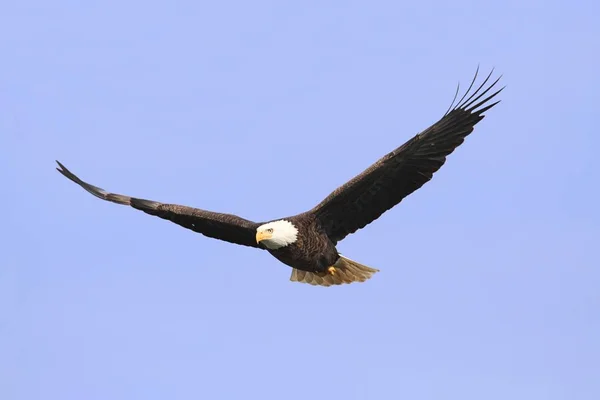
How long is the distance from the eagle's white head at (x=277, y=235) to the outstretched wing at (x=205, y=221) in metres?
0.65

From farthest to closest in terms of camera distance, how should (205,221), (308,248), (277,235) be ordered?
1. (205,221)
2. (308,248)
3. (277,235)

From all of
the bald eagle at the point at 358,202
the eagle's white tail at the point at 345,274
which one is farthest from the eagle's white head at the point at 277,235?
the eagle's white tail at the point at 345,274

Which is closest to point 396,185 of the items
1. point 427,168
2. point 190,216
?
point 427,168

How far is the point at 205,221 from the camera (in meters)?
14.7

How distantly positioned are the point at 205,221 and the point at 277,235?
1.52 metres

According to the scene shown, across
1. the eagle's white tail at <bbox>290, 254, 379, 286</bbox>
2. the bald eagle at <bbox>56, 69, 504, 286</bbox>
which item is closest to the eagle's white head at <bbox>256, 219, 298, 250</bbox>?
the bald eagle at <bbox>56, 69, 504, 286</bbox>

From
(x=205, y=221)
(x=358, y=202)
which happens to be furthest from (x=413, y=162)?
(x=205, y=221)

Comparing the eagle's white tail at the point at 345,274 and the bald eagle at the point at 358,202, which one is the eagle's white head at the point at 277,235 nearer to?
the bald eagle at the point at 358,202

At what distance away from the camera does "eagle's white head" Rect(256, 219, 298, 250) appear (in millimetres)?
13398

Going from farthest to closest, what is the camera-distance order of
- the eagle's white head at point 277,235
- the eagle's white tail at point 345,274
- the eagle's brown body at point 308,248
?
the eagle's white tail at point 345,274 → the eagle's brown body at point 308,248 → the eagle's white head at point 277,235

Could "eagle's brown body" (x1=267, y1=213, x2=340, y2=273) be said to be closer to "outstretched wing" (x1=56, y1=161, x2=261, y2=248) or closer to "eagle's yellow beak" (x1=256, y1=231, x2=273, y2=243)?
"eagle's yellow beak" (x1=256, y1=231, x2=273, y2=243)

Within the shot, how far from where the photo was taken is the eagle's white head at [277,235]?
1340 cm

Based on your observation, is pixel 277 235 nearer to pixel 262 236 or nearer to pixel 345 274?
pixel 262 236

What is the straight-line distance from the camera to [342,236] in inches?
556
